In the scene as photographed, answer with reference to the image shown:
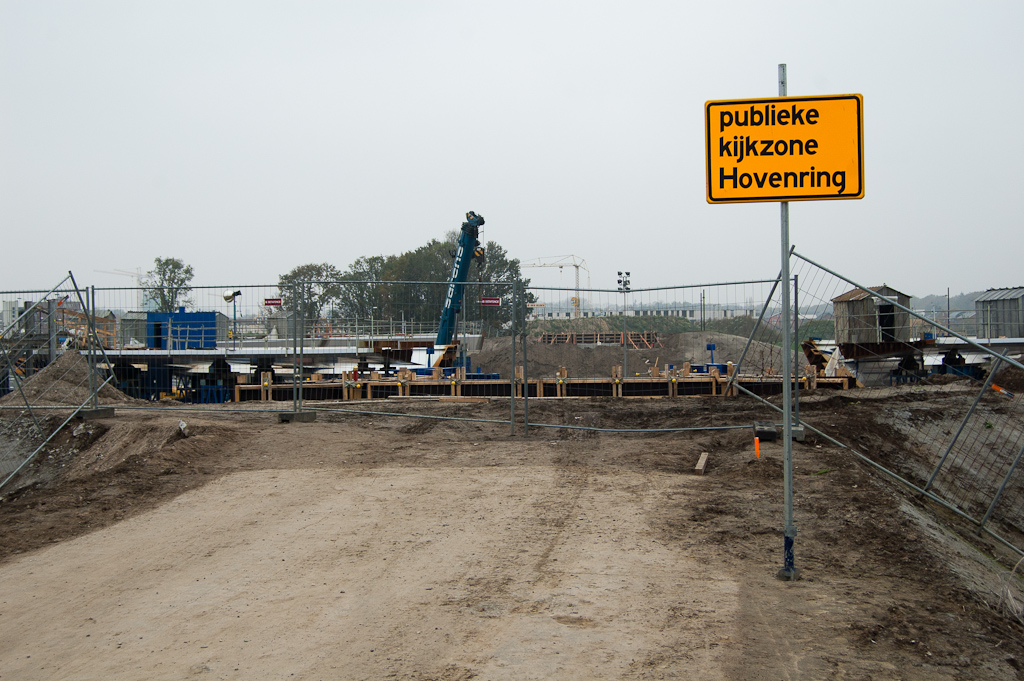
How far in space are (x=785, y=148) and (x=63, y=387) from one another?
13.1 m

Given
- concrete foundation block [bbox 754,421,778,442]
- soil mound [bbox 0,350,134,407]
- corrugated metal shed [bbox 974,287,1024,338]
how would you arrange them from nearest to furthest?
1. concrete foundation block [bbox 754,421,778,442]
2. soil mound [bbox 0,350,134,407]
3. corrugated metal shed [bbox 974,287,1024,338]

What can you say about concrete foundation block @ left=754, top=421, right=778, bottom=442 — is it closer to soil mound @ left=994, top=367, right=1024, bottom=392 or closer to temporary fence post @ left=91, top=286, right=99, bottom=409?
soil mound @ left=994, top=367, right=1024, bottom=392

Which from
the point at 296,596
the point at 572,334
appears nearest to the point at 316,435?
the point at 296,596

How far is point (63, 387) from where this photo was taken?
12.1 meters

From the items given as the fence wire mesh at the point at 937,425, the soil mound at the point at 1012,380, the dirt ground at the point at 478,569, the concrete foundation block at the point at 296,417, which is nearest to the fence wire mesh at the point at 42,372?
the dirt ground at the point at 478,569

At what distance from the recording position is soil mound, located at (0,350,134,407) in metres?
11.2

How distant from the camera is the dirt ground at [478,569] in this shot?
140 inches

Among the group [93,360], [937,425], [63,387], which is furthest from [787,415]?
[63,387]

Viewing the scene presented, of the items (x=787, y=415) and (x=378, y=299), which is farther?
(x=378, y=299)

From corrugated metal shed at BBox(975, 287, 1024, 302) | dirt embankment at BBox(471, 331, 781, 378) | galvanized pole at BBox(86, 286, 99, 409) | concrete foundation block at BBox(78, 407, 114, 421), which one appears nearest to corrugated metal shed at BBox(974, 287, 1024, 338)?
corrugated metal shed at BBox(975, 287, 1024, 302)

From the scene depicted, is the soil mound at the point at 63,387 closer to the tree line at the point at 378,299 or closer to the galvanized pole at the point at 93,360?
the galvanized pole at the point at 93,360

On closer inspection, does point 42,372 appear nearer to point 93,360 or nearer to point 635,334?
point 93,360

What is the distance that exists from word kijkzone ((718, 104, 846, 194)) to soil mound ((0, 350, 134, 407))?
1120cm

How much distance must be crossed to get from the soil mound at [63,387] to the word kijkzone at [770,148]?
36.8ft
